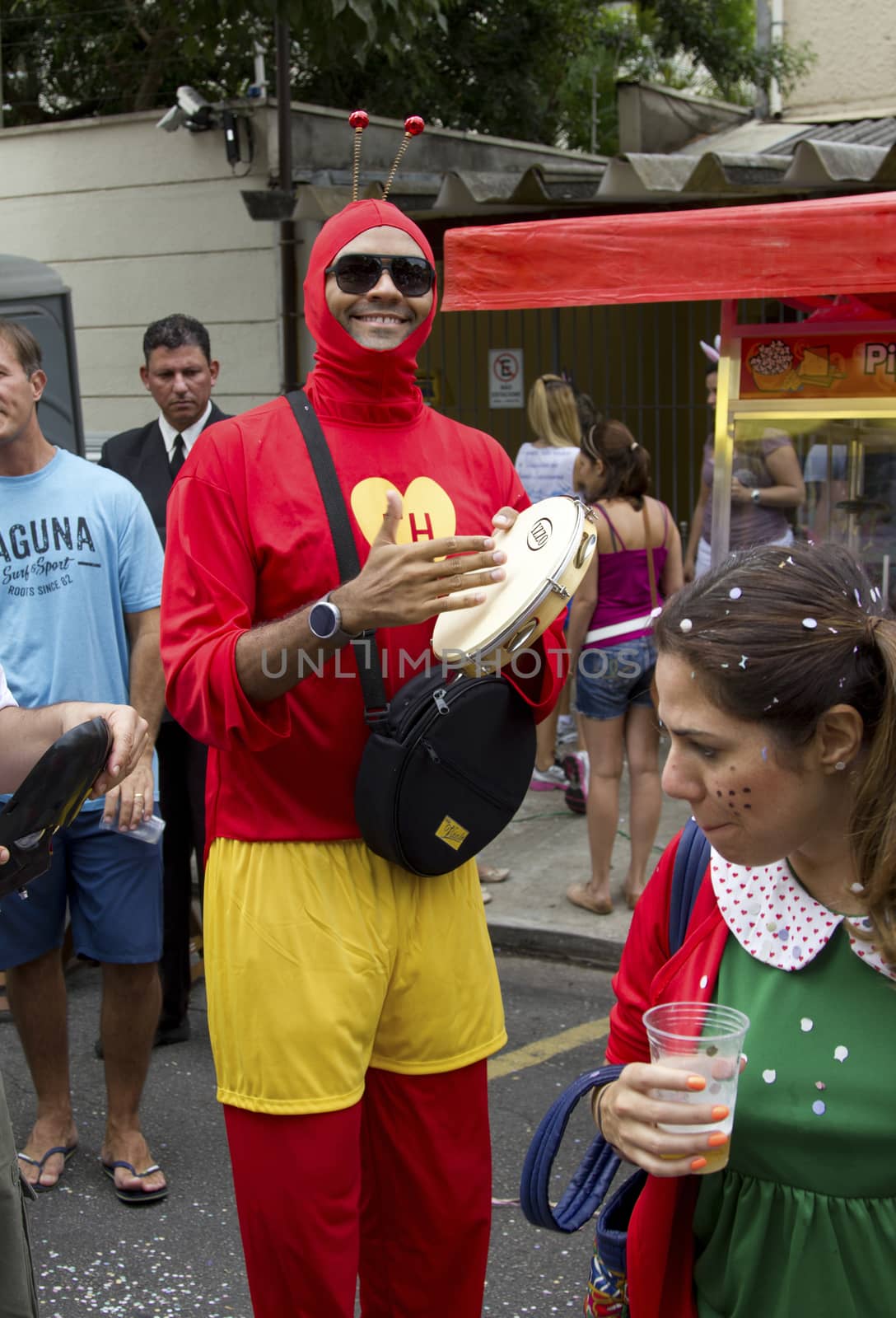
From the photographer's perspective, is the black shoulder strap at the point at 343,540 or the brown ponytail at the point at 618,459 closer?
the black shoulder strap at the point at 343,540

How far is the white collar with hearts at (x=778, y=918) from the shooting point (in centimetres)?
164

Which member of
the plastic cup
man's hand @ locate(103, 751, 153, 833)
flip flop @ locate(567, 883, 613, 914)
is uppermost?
the plastic cup

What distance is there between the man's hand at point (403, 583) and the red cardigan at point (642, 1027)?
0.61 meters

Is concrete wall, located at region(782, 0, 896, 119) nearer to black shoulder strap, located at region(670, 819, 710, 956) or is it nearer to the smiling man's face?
the smiling man's face

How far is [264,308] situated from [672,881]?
8892 millimetres

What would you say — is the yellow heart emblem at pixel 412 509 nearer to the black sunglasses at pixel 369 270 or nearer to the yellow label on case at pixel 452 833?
the black sunglasses at pixel 369 270

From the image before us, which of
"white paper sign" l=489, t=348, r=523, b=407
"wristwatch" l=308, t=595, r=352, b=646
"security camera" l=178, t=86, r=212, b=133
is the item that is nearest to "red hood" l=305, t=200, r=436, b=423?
"wristwatch" l=308, t=595, r=352, b=646

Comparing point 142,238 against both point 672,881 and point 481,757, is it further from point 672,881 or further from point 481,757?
point 672,881

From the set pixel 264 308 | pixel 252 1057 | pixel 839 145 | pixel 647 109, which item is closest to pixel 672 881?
pixel 252 1057

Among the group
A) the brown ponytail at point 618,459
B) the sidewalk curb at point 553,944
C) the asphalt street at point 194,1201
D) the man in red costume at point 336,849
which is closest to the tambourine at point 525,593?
the man in red costume at point 336,849

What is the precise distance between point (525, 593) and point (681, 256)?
3179mm

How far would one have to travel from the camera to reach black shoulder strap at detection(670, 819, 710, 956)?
5.82ft

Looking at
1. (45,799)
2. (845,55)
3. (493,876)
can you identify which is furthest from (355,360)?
(845,55)

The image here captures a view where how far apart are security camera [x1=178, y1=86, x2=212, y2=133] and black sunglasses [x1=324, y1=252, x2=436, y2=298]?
786 centimetres
